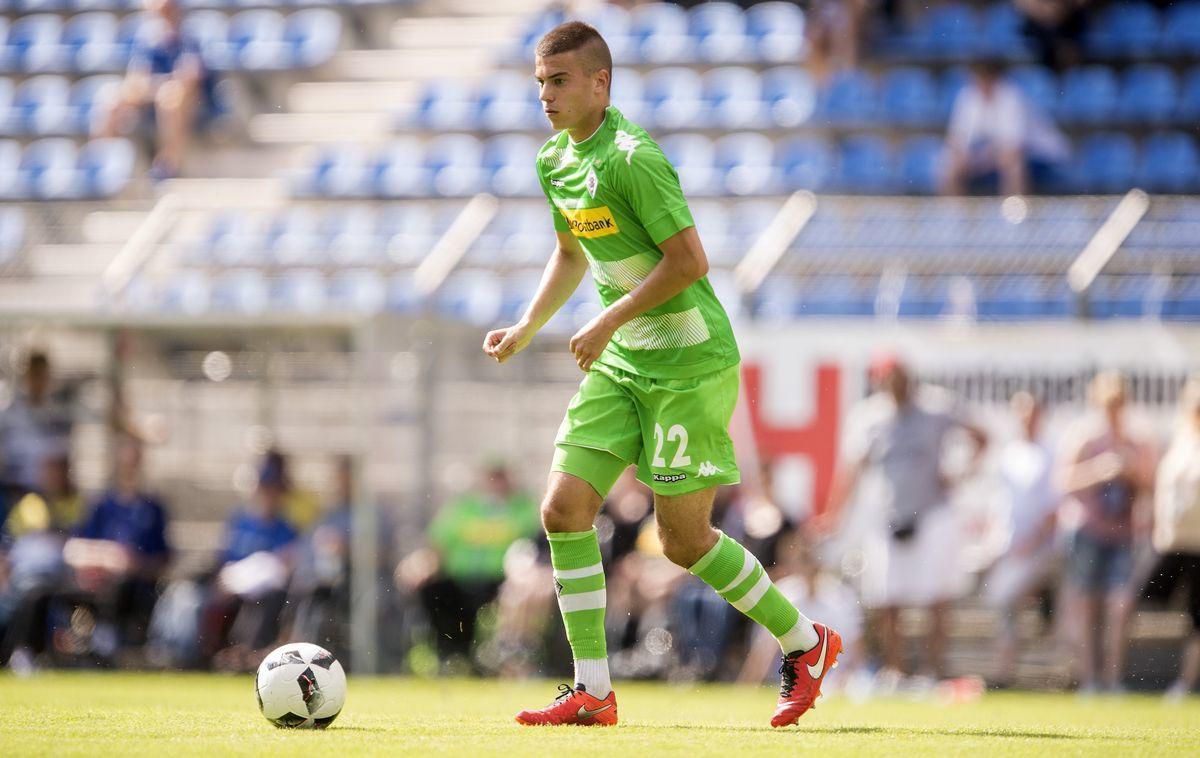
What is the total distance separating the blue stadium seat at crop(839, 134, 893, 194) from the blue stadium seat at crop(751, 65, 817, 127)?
1.84ft

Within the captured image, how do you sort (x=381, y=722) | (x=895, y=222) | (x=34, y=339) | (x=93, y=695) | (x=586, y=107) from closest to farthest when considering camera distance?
(x=586, y=107) < (x=381, y=722) < (x=93, y=695) < (x=895, y=222) < (x=34, y=339)

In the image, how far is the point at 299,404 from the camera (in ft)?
45.6

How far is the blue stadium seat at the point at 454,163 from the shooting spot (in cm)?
1731

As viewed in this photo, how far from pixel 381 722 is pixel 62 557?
21.7 ft

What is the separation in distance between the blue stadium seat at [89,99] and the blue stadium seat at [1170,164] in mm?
11273

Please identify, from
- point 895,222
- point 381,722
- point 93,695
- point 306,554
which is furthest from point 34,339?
point 381,722

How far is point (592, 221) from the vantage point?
629cm

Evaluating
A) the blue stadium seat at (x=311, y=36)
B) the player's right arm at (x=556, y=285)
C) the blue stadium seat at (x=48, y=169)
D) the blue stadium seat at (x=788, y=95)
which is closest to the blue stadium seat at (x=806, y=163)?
the blue stadium seat at (x=788, y=95)

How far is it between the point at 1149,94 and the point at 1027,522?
225 inches

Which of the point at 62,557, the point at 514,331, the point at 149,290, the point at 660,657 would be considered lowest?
the point at 660,657

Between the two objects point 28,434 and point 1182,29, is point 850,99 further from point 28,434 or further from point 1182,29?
point 28,434

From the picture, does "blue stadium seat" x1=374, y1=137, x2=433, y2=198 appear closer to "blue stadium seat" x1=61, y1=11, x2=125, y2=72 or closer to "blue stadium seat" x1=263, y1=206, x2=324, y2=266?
"blue stadium seat" x1=263, y1=206, x2=324, y2=266

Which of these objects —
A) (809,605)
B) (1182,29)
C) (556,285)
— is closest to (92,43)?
(1182,29)

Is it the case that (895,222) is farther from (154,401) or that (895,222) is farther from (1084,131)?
(154,401)
